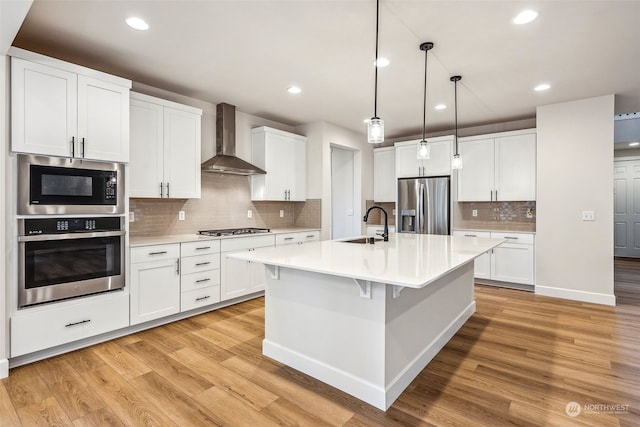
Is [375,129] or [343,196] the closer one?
[375,129]

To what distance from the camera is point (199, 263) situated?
3555 mm

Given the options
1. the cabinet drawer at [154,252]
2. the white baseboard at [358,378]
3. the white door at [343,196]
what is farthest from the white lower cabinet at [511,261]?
the cabinet drawer at [154,252]

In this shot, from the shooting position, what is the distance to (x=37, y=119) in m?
2.46

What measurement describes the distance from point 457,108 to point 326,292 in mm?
3576

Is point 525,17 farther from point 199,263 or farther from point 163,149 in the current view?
point 199,263

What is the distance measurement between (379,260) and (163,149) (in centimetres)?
271

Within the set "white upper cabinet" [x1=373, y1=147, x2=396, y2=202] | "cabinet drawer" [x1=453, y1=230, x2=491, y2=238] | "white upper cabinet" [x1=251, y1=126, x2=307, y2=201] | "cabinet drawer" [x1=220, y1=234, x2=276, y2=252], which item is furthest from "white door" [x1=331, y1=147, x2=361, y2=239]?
"cabinet drawer" [x1=220, y1=234, x2=276, y2=252]

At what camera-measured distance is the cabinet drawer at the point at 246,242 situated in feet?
12.5

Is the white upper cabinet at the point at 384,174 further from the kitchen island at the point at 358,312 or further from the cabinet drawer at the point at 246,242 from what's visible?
the kitchen island at the point at 358,312

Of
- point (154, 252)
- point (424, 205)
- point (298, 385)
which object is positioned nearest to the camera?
point (298, 385)

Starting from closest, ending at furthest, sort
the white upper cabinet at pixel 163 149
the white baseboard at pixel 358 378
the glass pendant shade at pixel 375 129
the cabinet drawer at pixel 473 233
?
the white baseboard at pixel 358 378 < the glass pendant shade at pixel 375 129 < the white upper cabinet at pixel 163 149 < the cabinet drawer at pixel 473 233

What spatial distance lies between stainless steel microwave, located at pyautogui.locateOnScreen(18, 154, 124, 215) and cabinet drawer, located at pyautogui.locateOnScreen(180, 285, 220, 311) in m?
1.12

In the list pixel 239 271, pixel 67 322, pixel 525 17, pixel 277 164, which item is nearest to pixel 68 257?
pixel 67 322

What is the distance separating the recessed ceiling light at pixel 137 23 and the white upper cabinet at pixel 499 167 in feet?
15.2
